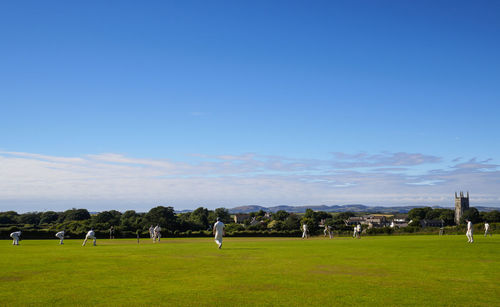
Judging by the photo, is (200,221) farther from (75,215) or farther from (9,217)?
(9,217)

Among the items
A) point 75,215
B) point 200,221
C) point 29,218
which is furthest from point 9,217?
point 200,221

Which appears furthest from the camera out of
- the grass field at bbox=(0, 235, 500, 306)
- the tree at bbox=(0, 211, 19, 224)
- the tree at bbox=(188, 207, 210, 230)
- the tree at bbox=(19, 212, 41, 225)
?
the tree at bbox=(19, 212, 41, 225)

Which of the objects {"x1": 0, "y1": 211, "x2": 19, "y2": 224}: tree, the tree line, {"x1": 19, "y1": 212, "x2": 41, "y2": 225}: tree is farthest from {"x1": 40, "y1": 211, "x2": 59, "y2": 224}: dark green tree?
{"x1": 0, "y1": 211, "x2": 19, "y2": 224}: tree

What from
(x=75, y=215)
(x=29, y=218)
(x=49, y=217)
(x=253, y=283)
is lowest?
(x=29, y=218)

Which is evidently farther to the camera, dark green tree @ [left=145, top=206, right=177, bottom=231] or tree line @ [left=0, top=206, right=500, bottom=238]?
dark green tree @ [left=145, top=206, right=177, bottom=231]

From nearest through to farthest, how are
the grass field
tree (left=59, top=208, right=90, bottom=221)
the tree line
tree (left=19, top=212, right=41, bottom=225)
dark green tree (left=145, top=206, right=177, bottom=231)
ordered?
the grass field, the tree line, dark green tree (left=145, top=206, right=177, bottom=231), tree (left=59, top=208, right=90, bottom=221), tree (left=19, top=212, right=41, bottom=225)

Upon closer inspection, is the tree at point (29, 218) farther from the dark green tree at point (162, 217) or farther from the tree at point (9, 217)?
the dark green tree at point (162, 217)

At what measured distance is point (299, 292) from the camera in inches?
457

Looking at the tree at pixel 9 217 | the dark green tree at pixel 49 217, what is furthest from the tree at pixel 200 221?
the tree at pixel 9 217

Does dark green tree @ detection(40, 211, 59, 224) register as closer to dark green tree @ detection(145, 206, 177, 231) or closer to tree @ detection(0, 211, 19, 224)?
tree @ detection(0, 211, 19, 224)

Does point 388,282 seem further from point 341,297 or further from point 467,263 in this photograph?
point 467,263


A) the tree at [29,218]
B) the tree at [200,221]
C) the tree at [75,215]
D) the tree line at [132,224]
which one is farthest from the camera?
the tree at [29,218]

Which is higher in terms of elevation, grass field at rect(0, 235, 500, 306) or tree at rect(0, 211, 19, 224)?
grass field at rect(0, 235, 500, 306)

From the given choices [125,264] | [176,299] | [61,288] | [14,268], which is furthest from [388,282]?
[14,268]
